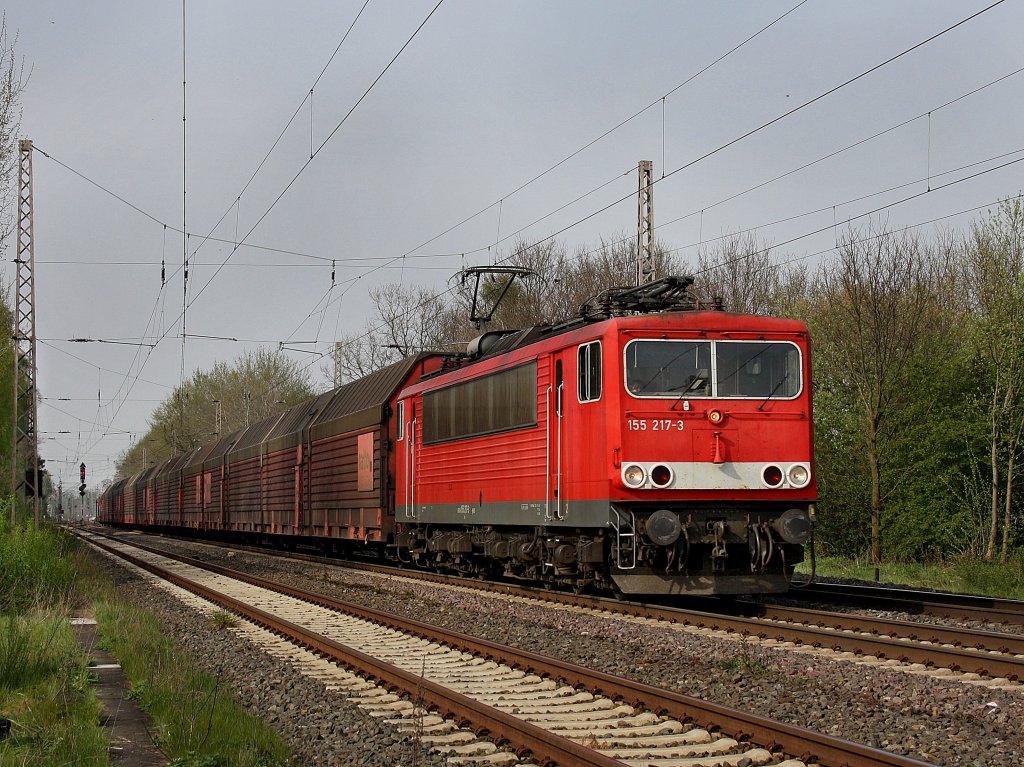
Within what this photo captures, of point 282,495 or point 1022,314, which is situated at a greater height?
point 1022,314

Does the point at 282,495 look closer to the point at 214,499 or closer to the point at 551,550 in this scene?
the point at 214,499

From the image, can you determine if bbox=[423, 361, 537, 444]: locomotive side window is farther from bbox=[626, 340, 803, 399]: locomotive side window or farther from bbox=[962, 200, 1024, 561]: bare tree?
bbox=[962, 200, 1024, 561]: bare tree

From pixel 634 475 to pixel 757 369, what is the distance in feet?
6.92

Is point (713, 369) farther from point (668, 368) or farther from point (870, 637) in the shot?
point (870, 637)

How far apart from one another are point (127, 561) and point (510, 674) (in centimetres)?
2302

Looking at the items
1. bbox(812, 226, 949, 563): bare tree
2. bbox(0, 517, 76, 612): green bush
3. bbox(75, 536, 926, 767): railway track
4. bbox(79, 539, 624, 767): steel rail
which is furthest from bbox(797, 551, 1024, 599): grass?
bbox(0, 517, 76, 612): green bush

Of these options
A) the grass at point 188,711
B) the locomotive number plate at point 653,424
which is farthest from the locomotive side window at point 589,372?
the grass at point 188,711

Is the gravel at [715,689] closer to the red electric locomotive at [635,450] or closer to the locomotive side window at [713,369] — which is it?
the red electric locomotive at [635,450]

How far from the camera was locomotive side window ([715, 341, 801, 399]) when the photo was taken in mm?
13352

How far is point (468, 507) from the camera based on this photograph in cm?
1728

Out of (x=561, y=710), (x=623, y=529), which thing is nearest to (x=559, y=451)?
(x=623, y=529)

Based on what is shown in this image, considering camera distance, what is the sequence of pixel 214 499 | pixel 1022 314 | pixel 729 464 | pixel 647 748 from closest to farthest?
pixel 647 748 < pixel 729 464 < pixel 1022 314 < pixel 214 499

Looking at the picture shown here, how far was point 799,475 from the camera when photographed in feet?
43.4

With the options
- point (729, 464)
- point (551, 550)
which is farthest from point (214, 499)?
point (729, 464)
